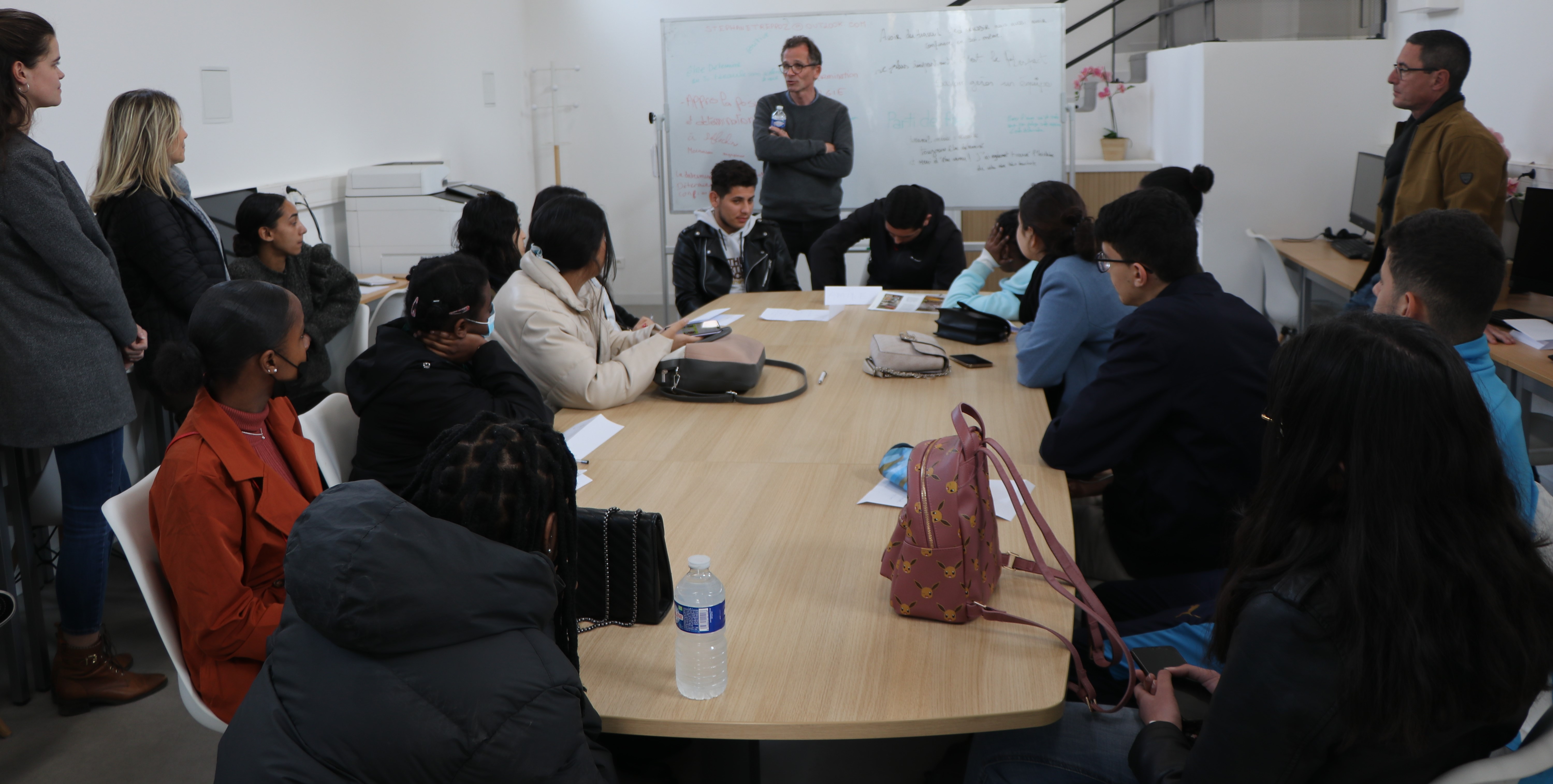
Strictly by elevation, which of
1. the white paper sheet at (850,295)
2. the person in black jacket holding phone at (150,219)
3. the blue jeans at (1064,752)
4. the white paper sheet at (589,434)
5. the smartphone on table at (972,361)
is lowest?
the blue jeans at (1064,752)

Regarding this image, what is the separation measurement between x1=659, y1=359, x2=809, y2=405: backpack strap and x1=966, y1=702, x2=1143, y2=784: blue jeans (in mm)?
1288

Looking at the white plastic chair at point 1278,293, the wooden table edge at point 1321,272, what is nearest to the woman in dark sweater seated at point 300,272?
the wooden table edge at point 1321,272

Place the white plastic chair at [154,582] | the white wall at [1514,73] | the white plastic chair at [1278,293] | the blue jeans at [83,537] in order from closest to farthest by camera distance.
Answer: the white plastic chair at [154,582] < the blue jeans at [83,537] < the white wall at [1514,73] < the white plastic chair at [1278,293]

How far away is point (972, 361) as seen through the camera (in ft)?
10.0

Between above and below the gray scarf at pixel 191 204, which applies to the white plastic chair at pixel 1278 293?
below

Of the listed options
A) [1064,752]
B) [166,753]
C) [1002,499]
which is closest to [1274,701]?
[1064,752]

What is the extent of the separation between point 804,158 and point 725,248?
1017mm

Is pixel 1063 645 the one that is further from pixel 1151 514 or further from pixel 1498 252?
pixel 1498 252

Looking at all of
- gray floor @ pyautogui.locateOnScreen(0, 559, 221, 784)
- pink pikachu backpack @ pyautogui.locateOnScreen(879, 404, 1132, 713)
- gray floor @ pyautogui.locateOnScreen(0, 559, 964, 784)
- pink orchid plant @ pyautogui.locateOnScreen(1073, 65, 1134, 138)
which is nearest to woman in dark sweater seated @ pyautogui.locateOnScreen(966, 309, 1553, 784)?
pink pikachu backpack @ pyautogui.locateOnScreen(879, 404, 1132, 713)

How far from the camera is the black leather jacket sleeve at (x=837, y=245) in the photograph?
466 centimetres

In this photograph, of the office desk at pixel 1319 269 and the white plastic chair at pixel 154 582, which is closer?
the white plastic chair at pixel 154 582

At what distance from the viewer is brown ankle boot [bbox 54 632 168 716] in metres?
2.47

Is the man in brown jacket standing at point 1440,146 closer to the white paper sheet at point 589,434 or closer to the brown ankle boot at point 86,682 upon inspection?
the white paper sheet at point 589,434

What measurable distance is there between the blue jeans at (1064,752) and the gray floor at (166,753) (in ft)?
1.82
